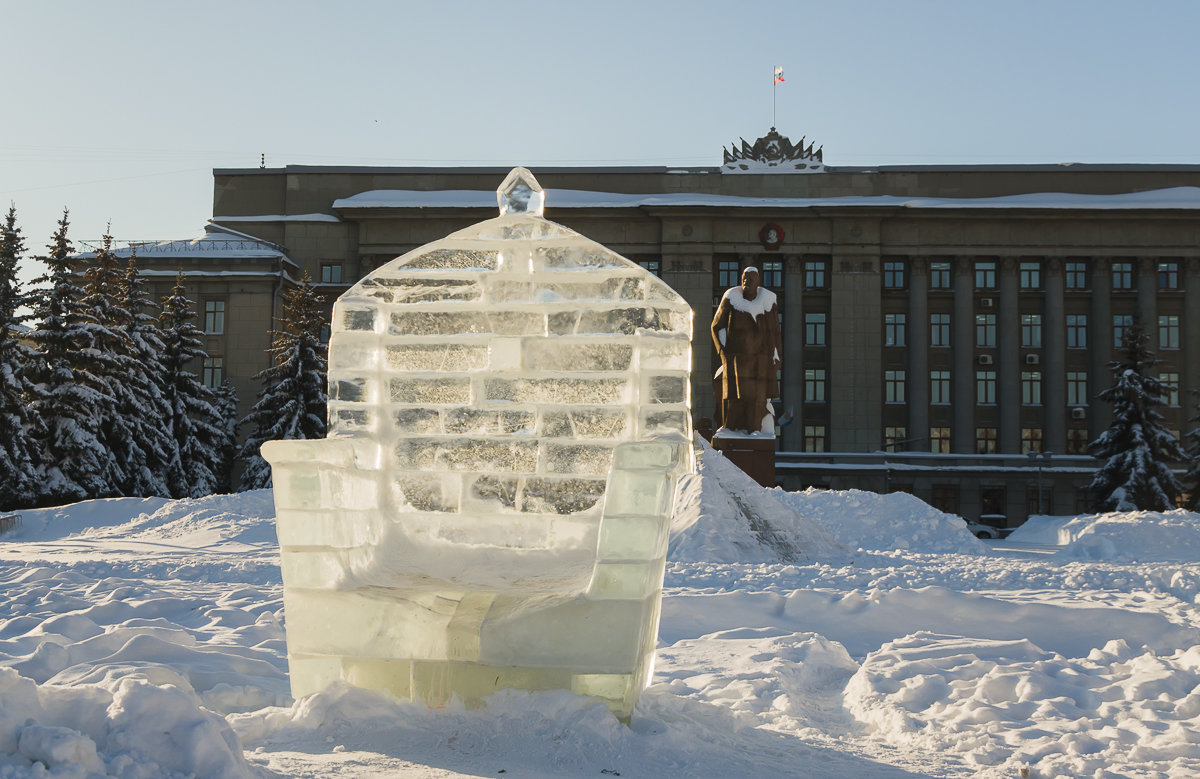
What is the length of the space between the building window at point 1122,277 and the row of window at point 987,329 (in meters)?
1.42

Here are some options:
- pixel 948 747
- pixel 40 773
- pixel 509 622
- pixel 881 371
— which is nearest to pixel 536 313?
pixel 509 622

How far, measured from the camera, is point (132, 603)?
7605mm

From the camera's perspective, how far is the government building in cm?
5128

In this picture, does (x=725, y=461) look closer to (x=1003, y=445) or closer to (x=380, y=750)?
(x=380, y=750)

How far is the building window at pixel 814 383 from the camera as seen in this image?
52.3m

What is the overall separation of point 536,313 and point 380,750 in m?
1.99

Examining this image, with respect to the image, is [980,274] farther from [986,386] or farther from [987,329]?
[986,386]

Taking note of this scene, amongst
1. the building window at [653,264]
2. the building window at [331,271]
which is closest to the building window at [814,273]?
the building window at [653,264]

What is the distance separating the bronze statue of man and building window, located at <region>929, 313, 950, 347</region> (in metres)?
35.9

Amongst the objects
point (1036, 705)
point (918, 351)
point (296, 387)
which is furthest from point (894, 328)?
point (1036, 705)

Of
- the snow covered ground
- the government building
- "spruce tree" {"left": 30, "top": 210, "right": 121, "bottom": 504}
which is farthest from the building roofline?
the snow covered ground

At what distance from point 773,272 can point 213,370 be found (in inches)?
1071

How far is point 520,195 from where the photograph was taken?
4832 mm

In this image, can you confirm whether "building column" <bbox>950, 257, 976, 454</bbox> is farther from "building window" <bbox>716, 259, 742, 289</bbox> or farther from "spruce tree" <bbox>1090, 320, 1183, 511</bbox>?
"building window" <bbox>716, 259, 742, 289</bbox>
